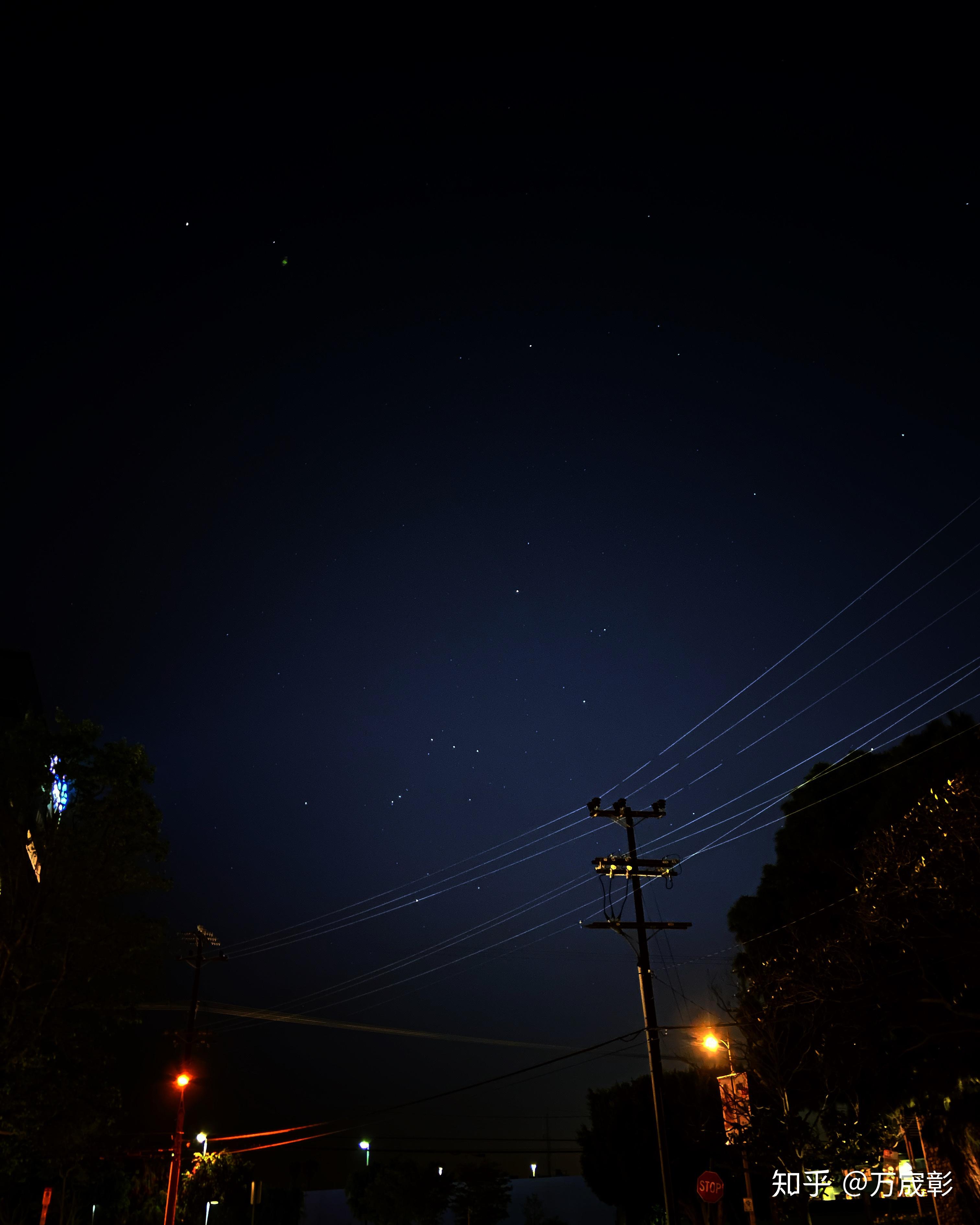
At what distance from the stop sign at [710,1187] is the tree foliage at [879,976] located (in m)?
5.90

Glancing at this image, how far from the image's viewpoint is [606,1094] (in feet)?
161

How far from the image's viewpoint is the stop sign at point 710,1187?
61.5 feet

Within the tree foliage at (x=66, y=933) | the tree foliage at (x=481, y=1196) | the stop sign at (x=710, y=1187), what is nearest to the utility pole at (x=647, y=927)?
the stop sign at (x=710, y=1187)

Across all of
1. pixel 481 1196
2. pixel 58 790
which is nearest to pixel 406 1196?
pixel 481 1196

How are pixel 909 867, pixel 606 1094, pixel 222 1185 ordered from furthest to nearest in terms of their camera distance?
pixel 222 1185
pixel 606 1094
pixel 909 867

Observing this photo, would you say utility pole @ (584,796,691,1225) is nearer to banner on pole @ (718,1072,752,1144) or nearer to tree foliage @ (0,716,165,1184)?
banner on pole @ (718,1072,752,1144)

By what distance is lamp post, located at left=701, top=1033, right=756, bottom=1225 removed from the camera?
70.1 ft

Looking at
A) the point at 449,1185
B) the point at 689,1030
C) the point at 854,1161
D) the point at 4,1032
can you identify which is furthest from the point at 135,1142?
the point at 854,1161

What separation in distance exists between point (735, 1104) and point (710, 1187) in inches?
230

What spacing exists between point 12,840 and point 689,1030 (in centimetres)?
2010

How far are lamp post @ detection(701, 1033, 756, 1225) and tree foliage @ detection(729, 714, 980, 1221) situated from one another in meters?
0.66

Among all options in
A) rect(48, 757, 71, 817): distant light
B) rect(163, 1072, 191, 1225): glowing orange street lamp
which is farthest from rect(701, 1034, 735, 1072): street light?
rect(163, 1072, 191, 1225): glowing orange street lamp

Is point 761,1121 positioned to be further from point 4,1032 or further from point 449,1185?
point 449,1185

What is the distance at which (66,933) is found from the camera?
79.9 ft
